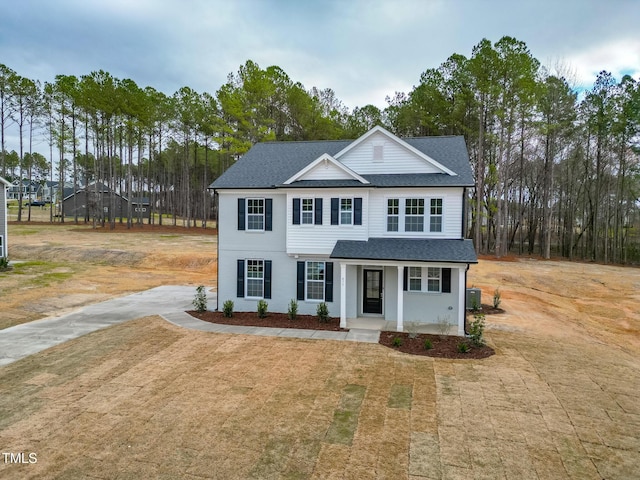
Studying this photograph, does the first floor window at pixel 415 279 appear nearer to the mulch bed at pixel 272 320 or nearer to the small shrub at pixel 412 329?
the small shrub at pixel 412 329

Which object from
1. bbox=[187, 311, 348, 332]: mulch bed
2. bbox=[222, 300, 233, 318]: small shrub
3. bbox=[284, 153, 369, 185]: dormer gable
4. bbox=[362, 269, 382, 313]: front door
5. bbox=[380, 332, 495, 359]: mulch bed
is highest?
bbox=[284, 153, 369, 185]: dormer gable

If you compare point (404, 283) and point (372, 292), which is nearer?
point (404, 283)

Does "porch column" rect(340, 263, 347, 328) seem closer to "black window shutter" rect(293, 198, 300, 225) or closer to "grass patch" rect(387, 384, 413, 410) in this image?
"black window shutter" rect(293, 198, 300, 225)

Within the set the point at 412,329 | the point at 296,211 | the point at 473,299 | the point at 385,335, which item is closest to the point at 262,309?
the point at 296,211

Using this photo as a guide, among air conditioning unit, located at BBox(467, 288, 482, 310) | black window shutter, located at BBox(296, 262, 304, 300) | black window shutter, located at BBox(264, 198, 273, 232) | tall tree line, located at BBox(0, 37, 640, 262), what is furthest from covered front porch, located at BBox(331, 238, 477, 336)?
tall tree line, located at BBox(0, 37, 640, 262)

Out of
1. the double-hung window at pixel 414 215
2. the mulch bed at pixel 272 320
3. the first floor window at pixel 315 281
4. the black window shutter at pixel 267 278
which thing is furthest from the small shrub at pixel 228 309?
the double-hung window at pixel 414 215

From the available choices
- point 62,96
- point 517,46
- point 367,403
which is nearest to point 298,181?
point 367,403

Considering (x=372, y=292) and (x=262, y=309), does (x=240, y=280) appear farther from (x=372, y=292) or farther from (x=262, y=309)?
(x=372, y=292)
